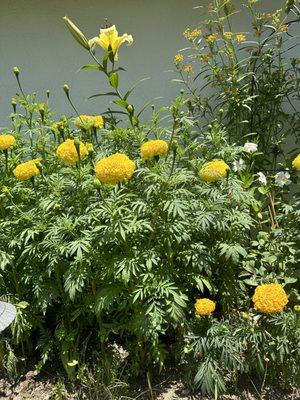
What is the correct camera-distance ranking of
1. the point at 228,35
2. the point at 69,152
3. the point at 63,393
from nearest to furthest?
the point at 69,152
the point at 63,393
the point at 228,35

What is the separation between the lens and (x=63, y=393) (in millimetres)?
3457

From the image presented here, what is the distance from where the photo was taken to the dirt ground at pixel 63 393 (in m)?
3.33

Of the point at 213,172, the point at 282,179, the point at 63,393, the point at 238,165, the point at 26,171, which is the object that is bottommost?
the point at 63,393

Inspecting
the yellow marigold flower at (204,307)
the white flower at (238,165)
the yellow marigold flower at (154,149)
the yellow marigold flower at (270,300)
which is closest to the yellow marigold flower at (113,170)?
the yellow marigold flower at (154,149)

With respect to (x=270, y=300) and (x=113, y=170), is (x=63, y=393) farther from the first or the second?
(x=113, y=170)

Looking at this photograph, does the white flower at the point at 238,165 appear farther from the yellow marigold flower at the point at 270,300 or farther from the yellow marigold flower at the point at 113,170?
the yellow marigold flower at the point at 113,170

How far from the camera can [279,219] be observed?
12.5ft

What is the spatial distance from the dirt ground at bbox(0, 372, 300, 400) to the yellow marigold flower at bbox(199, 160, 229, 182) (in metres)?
1.44

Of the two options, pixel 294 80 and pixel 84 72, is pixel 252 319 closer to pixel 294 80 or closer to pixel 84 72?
pixel 294 80

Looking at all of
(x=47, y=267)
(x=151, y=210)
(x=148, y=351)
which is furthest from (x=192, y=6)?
(x=148, y=351)

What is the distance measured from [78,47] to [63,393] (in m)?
3.25

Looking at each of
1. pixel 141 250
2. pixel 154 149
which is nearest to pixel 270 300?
pixel 141 250

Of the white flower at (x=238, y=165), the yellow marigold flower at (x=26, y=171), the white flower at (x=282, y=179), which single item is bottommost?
the white flower at (x=282, y=179)

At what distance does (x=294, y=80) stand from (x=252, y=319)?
2194 mm
